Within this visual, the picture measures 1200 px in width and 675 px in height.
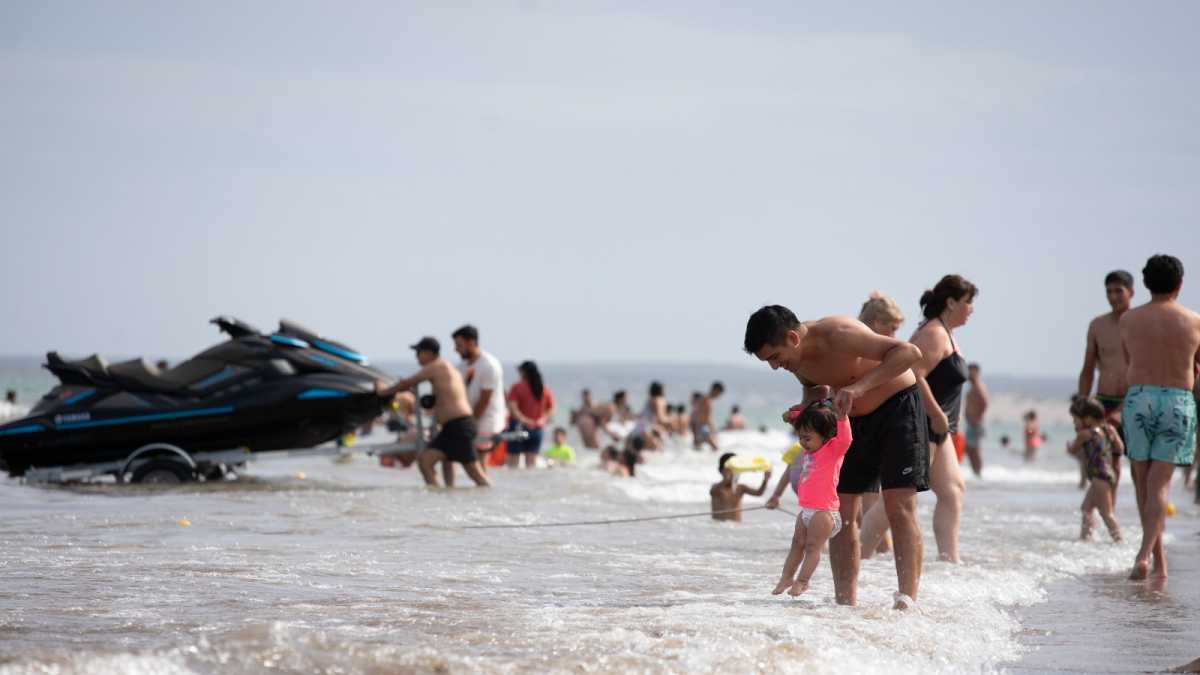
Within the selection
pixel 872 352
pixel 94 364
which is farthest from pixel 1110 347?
pixel 94 364

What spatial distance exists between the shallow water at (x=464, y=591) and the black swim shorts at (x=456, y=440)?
2.59ft

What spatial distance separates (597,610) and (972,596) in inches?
87.7

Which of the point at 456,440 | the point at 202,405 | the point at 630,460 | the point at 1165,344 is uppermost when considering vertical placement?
the point at 1165,344

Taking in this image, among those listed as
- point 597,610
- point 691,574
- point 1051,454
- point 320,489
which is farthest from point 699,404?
point 597,610

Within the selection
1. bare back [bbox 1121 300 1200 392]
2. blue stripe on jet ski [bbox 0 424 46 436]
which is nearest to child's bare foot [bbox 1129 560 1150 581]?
bare back [bbox 1121 300 1200 392]

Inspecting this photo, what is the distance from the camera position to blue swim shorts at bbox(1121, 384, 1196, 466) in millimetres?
7926

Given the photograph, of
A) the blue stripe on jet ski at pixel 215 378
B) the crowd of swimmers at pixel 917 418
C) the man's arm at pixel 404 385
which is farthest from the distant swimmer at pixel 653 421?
the crowd of swimmers at pixel 917 418

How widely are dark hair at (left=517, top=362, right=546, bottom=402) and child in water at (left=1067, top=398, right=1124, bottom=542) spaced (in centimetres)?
959

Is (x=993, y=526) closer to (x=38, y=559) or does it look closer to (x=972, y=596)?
(x=972, y=596)

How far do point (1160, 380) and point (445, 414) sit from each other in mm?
6965

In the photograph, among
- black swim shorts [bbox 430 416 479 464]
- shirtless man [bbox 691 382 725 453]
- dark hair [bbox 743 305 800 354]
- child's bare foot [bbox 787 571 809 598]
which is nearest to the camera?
dark hair [bbox 743 305 800 354]

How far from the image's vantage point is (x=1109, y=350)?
9.50 meters

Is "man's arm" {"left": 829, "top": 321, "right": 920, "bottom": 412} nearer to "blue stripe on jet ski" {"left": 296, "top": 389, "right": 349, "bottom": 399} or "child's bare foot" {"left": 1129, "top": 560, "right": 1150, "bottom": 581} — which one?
"child's bare foot" {"left": 1129, "top": 560, "right": 1150, "bottom": 581}

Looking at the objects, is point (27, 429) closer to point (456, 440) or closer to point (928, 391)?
point (456, 440)
